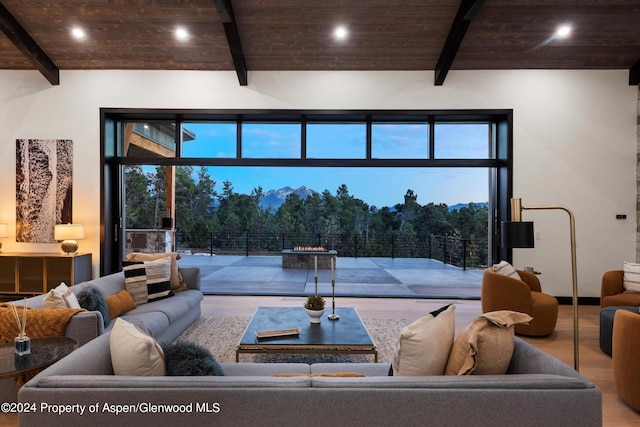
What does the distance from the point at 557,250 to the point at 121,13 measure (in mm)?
6936

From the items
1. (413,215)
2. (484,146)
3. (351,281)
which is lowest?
(351,281)

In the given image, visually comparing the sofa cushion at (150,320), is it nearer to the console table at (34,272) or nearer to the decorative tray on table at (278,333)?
the decorative tray on table at (278,333)

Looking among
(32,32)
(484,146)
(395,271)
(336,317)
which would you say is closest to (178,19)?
(32,32)

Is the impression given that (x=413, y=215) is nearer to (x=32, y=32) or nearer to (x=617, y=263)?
(x=617, y=263)

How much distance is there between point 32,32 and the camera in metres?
4.95

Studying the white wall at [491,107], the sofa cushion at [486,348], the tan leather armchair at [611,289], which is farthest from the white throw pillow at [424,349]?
the white wall at [491,107]

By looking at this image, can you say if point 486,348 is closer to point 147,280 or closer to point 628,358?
point 628,358

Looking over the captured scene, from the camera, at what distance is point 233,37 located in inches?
188

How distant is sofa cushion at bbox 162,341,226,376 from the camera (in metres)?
1.56

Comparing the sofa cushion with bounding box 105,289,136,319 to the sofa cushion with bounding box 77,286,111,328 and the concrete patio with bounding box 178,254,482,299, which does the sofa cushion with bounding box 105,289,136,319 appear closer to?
the sofa cushion with bounding box 77,286,111,328

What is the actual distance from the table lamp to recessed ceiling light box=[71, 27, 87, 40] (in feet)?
8.65

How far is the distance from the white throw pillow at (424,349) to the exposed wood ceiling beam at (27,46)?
6.04 metres

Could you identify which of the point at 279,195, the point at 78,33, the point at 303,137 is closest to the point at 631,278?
the point at 303,137

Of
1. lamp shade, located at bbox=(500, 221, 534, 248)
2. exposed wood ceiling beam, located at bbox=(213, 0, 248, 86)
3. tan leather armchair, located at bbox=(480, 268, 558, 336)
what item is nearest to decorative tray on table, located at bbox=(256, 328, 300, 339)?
lamp shade, located at bbox=(500, 221, 534, 248)
